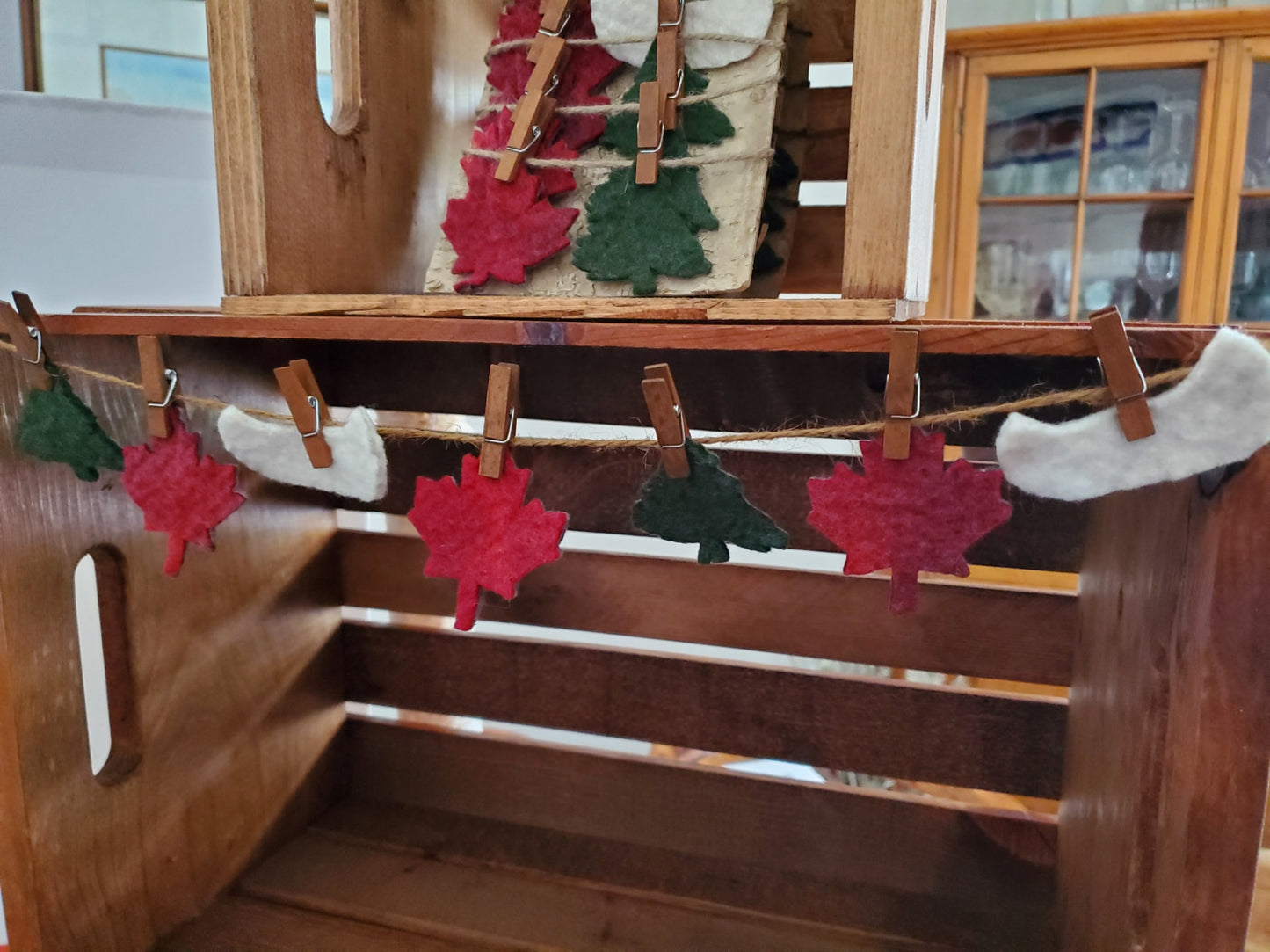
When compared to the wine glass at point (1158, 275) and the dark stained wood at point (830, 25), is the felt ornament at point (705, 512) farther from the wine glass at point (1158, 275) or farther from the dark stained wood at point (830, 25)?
the wine glass at point (1158, 275)

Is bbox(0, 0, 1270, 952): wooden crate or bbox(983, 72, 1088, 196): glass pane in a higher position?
bbox(983, 72, 1088, 196): glass pane

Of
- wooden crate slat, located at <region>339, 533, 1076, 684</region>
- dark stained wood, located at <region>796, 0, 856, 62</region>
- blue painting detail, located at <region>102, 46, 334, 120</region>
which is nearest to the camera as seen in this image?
dark stained wood, located at <region>796, 0, 856, 62</region>

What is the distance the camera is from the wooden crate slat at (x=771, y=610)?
0.85 m

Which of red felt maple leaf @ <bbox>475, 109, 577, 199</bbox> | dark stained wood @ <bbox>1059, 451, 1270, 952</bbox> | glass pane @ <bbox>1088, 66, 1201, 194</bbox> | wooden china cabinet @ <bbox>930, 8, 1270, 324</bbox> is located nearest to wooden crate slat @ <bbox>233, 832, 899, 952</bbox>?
dark stained wood @ <bbox>1059, 451, 1270, 952</bbox>

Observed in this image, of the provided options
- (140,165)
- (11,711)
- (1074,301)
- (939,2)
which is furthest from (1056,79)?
(11,711)

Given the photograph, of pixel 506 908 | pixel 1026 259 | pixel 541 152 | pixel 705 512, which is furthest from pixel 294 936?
pixel 1026 259

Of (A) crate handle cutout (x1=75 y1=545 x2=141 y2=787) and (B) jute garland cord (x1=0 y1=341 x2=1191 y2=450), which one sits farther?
(A) crate handle cutout (x1=75 y1=545 x2=141 y2=787)

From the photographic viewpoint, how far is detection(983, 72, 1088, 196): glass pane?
1912 millimetres

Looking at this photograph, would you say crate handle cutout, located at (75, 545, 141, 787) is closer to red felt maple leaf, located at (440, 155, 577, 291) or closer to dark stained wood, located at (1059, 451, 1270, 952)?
red felt maple leaf, located at (440, 155, 577, 291)

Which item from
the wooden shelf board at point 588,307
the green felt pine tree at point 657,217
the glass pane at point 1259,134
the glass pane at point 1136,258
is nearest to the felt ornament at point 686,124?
the green felt pine tree at point 657,217

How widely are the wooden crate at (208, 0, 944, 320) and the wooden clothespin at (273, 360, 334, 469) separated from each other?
0.22 feet

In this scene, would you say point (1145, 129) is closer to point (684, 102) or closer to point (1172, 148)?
point (1172, 148)

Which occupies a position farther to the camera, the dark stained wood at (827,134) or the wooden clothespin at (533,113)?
the dark stained wood at (827,134)

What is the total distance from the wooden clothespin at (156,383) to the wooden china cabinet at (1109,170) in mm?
1675
